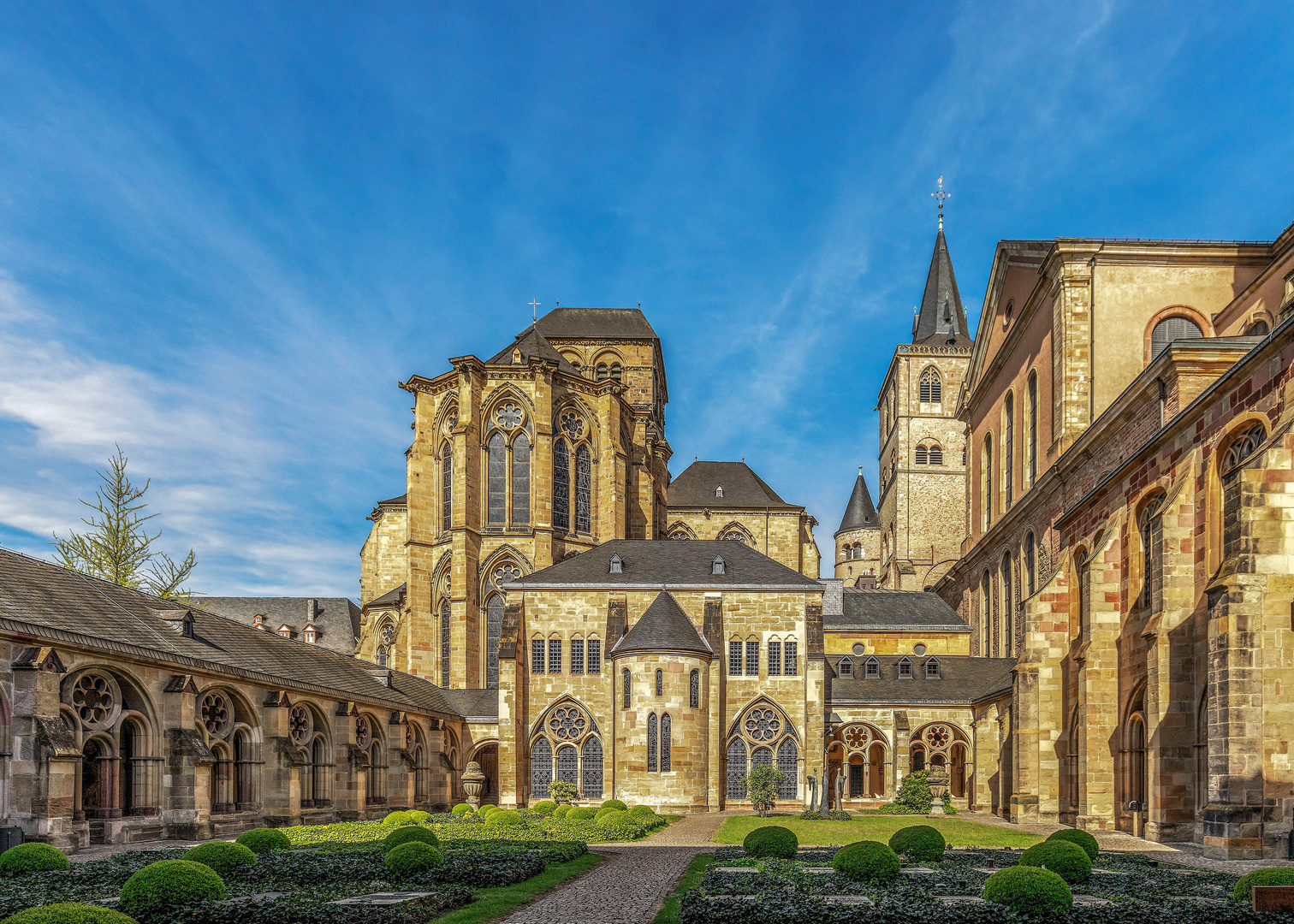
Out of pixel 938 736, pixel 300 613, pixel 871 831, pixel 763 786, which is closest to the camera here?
pixel 871 831

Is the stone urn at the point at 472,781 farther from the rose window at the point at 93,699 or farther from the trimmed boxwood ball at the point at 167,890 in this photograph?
the trimmed boxwood ball at the point at 167,890

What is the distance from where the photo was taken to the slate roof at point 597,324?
6738 cm

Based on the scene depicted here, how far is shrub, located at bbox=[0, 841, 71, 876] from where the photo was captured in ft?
48.6

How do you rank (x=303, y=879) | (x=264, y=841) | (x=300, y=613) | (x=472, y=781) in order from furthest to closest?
(x=300, y=613)
(x=472, y=781)
(x=264, y=841)
(x=303, y=879)

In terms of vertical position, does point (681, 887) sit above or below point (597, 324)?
below

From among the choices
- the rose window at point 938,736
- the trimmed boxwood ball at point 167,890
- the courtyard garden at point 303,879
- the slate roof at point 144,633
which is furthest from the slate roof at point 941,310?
the trimmed boxwood ball at point 167,890

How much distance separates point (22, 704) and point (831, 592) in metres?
42.2

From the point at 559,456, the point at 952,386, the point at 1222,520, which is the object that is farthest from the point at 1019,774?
the point at 952,386

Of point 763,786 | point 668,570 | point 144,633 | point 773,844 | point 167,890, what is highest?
point 668,570

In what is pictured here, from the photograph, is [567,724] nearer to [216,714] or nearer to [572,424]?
[572,424]

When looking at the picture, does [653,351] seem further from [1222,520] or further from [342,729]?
[1222,520]

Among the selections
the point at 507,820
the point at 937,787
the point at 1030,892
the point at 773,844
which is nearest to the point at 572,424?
the point at 937,787

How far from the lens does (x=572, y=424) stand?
171ft

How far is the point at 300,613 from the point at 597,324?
1162 inches
